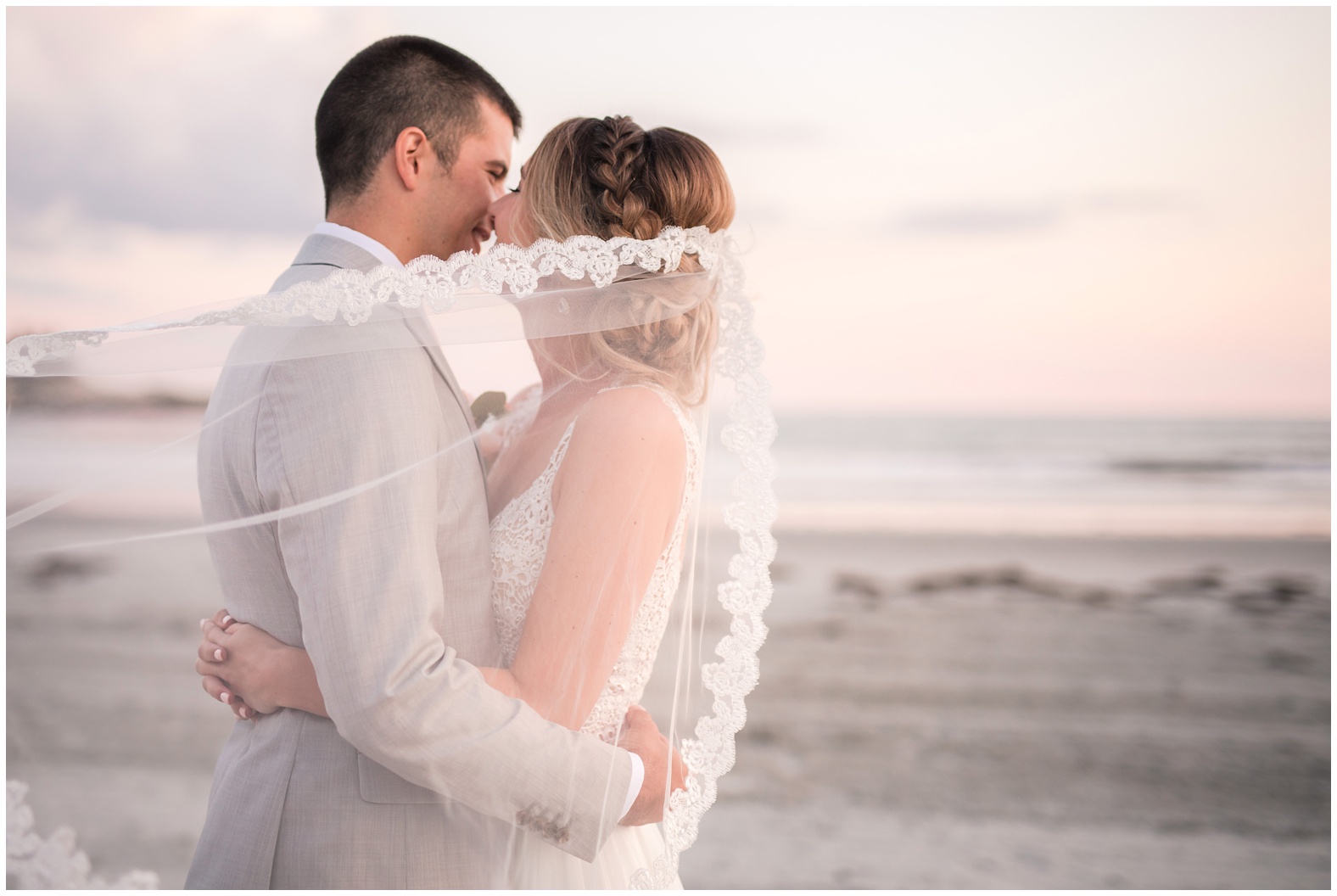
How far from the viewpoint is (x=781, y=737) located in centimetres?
544

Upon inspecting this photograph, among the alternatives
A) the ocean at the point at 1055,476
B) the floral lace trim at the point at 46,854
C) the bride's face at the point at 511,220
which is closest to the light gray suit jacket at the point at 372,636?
the floral lace trim at the point at 46,854

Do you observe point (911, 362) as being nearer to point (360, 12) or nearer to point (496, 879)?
point (360, 12)

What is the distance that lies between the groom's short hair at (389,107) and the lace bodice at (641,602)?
2.60 ft

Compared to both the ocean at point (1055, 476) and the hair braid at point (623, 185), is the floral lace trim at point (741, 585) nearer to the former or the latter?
the hair braid at point (623, 185)

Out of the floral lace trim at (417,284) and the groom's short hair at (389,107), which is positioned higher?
the groom's short hair at (389,107)

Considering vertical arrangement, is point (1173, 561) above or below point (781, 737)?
below

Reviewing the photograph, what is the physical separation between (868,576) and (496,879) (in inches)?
341

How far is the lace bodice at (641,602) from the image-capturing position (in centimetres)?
161

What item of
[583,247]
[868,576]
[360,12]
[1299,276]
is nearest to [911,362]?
[1299,276]

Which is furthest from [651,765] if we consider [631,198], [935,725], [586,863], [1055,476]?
[1055,476]

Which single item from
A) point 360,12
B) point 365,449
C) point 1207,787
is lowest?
point 1207,787

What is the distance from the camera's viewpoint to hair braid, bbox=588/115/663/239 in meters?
1.68

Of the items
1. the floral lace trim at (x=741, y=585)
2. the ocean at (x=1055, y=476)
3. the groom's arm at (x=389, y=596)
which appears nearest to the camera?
the groom's arm at (x=389, y=596)

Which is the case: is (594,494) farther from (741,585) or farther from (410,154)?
(410,154)
